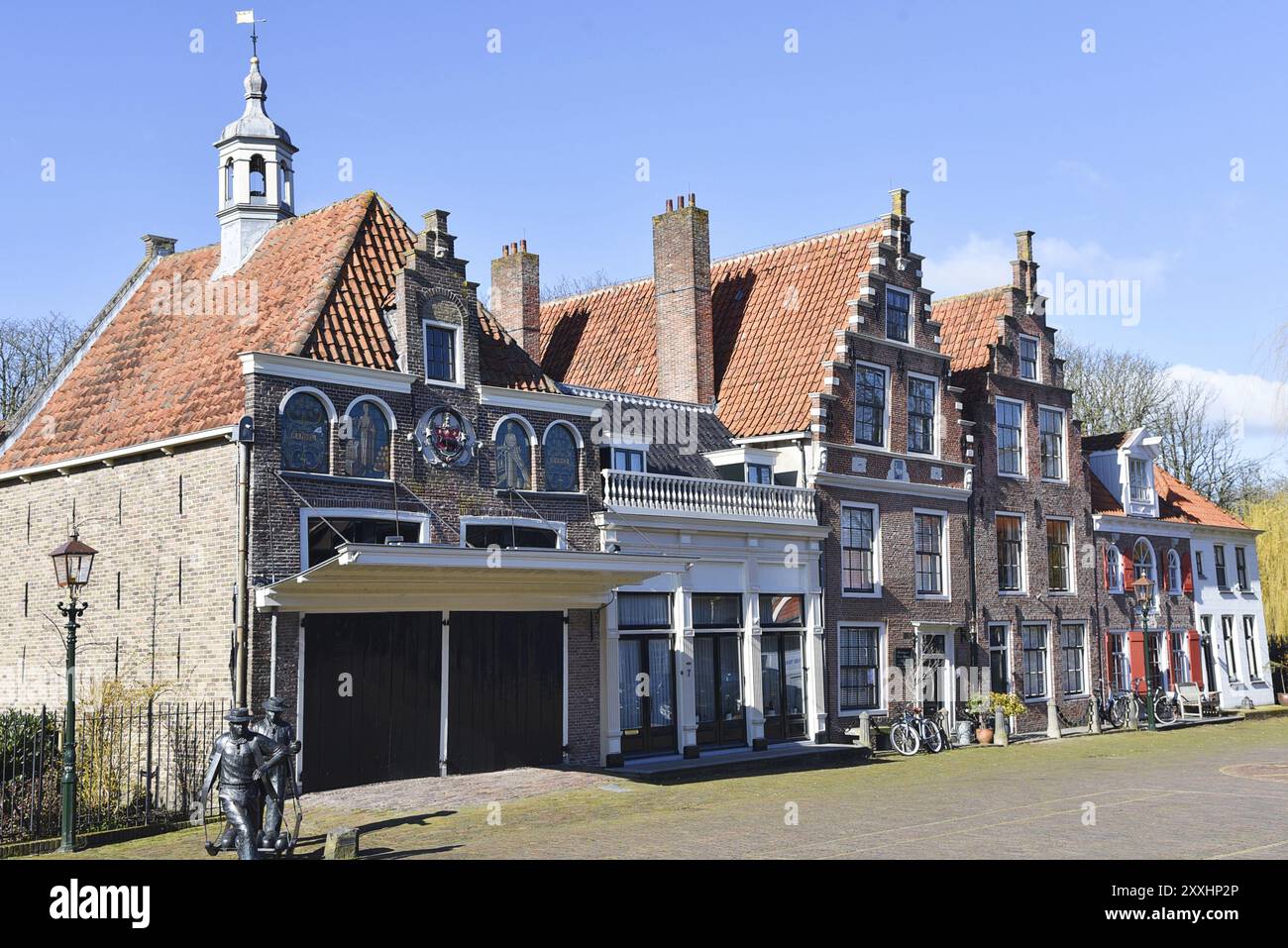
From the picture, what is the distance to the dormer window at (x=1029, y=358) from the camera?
127ft

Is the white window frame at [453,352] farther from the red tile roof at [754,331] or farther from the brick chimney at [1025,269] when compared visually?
the brick chimney at [1025,269]

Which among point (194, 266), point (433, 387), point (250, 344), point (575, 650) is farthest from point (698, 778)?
point (194, 266)

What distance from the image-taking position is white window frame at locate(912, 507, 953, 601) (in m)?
33.5

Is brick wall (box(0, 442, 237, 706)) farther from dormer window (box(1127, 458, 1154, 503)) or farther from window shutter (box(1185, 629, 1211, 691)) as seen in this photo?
window shutter (box(1185, 629, 1211, 691))

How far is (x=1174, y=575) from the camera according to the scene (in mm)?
44094

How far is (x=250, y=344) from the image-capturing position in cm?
2273

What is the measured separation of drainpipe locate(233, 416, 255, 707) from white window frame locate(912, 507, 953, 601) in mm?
18323

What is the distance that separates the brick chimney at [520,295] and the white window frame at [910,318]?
8699 millimetres

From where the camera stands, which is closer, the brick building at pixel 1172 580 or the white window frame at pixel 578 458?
the white window frame at pixel 578 458

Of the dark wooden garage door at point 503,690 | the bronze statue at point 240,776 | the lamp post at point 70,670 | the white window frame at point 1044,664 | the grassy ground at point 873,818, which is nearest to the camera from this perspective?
the bronze statue at point 240,776

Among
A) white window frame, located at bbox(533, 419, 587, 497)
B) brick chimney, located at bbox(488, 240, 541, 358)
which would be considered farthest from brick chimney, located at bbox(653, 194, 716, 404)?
white window frame, located at bbox(533, 419, 587, 497)

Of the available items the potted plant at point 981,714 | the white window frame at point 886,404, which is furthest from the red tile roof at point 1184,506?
the white window frame at point 886,404

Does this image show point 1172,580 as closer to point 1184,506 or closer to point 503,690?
point 1184,506


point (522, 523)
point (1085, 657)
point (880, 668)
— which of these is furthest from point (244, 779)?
point (1085, 657)
